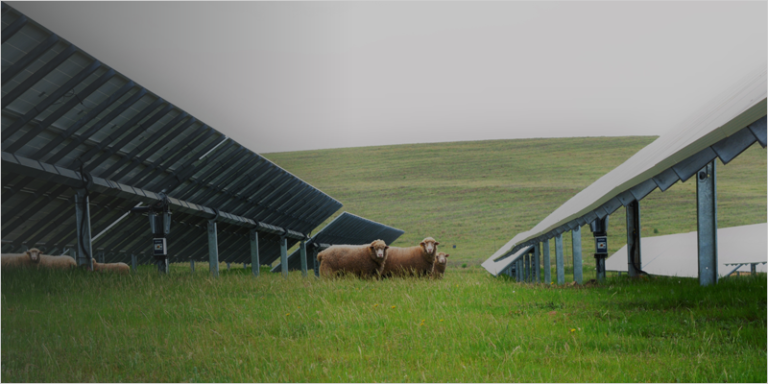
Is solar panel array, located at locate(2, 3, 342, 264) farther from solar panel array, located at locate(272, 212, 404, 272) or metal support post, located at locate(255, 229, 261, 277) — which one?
solar panel array, located at locate(272, 212, 404, 272)

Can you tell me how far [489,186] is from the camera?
65625 millimetres

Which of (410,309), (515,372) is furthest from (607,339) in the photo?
(410,309)

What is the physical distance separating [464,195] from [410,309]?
55796mm

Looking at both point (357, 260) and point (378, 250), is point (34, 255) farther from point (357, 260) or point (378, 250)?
point (378, 250)

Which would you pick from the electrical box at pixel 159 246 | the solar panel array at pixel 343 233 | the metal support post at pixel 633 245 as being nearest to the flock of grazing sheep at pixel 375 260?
the electrical box at pixel 159 246

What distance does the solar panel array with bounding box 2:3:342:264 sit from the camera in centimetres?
1028

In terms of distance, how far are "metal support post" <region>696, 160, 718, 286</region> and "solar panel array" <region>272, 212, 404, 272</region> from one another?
69.1 feet

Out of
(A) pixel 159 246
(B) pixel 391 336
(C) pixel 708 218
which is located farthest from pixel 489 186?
(B) pixel 391 336

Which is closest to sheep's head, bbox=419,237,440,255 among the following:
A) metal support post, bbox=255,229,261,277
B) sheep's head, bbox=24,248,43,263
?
metal support post, bbox=255,229,261,277

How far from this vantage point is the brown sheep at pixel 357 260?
1670 centimetres

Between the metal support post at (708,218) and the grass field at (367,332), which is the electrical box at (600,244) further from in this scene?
the metal support post at (708,218)

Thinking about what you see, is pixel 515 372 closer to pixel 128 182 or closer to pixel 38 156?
pixel 38 156

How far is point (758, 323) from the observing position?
225 inches

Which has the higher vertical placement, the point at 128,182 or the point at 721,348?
the point at 128,182
